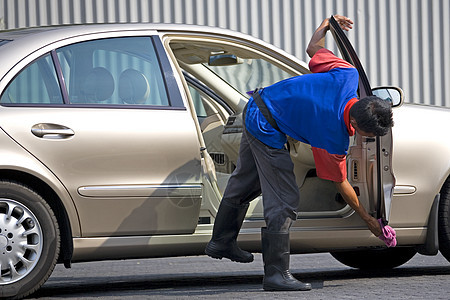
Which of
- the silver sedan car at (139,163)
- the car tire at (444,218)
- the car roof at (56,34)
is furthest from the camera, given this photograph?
the car tire at (444,218)

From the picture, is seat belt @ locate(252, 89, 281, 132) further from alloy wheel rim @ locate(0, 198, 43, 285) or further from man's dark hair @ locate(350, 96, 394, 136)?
alloy wheel rim @ locate(0, 198, 43, 285)

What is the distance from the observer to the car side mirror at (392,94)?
618cm

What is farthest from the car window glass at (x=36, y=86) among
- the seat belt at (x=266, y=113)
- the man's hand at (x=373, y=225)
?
the man's hand at (x=373, y=225)

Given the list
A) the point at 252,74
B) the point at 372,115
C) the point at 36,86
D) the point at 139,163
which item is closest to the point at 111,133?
the point at 139,163

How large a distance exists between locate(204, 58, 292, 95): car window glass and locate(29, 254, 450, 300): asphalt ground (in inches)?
53.4

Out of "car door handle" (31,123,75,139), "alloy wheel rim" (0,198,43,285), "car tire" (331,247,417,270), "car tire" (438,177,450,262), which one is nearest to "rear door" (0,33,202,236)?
"car door handle" (31,123,75,139)

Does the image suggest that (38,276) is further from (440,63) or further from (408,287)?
(440,63)

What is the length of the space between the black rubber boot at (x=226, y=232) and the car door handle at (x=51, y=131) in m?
1.00

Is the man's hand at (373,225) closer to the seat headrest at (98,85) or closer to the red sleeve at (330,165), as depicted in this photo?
the red sleeve at (330,165)

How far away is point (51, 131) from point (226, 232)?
1.17 metres

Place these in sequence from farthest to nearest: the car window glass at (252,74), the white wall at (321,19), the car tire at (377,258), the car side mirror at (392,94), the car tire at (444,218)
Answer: the white wall at (321,19) < the car tire at (377,258) < the car window glass at (252,74) < the car tire at (444,218) < the car side mirror at (392,94)

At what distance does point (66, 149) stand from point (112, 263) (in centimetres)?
387

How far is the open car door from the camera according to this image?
591 centimetres

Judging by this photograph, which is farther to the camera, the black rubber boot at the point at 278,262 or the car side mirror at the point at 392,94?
the car side mirror at the point at 392,94
